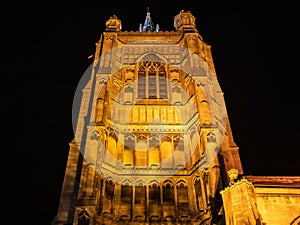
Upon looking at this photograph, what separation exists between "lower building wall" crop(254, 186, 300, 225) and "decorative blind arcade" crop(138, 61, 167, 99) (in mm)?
13890

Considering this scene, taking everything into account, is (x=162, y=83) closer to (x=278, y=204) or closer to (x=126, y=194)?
(x=126, y=194)

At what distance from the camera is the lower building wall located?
14172 mm

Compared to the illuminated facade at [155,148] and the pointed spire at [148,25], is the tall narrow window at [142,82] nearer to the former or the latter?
the illuminated facade at [155,148]

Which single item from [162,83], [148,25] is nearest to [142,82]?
[162,83]

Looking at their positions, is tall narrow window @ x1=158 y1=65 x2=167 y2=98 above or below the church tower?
above

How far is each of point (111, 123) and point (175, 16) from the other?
16774 mm

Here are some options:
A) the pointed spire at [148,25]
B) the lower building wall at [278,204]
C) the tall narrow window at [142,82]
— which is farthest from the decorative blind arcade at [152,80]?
the pointed spire at [148,25]

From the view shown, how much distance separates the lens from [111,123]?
2405cm

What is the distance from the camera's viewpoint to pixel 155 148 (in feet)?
78.4

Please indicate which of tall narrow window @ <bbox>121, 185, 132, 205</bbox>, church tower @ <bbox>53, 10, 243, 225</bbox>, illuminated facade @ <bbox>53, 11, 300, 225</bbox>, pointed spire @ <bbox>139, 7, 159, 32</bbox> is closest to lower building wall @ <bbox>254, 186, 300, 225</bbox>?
illuminated facade @ <bbox>53, 11, 300, 225</bbox>

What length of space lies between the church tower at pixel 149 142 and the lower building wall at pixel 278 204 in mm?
2330

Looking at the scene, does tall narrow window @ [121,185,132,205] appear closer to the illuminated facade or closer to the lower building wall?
the illuminated facade

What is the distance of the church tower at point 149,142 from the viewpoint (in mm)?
19547

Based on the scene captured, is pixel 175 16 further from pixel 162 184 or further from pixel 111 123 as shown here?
pixel 162 184
